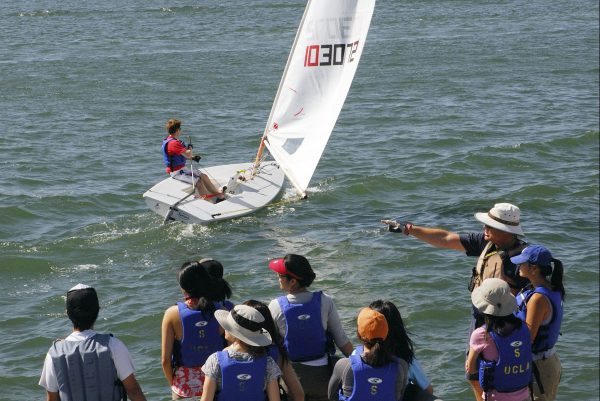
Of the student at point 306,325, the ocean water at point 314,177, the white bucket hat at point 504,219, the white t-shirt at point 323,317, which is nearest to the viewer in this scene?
the student at point 306,325

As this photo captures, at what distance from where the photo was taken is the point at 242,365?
683 centimetres

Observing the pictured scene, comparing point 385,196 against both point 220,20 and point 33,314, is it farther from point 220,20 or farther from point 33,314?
point 220,20

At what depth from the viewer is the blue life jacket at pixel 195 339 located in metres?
7.82

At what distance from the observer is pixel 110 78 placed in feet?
110

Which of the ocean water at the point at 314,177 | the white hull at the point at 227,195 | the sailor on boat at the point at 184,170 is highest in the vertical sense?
the sailor on boat at the point at 184,170

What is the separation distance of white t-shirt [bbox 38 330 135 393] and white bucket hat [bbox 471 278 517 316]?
7.88 ft

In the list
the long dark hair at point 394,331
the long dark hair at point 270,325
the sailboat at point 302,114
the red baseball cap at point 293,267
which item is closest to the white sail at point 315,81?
the sailboat at point 302,114

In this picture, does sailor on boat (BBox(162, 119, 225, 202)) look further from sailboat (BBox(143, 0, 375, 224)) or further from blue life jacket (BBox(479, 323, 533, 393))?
blue life jacket (BBox(479, 323, 533, 393))

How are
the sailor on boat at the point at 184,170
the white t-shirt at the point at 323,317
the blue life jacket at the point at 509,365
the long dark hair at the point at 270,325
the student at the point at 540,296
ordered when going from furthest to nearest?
the sailor on boat at the point at 184,170 < the white t-shirt at the point at 323,317 < the student at the point at 540,296 < the blue life jacket at the point at 509,365 < the long dark hair at the point at 270,325

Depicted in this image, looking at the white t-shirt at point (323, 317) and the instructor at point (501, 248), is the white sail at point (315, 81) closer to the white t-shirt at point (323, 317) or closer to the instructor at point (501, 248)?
the instructor at point (501, 248)

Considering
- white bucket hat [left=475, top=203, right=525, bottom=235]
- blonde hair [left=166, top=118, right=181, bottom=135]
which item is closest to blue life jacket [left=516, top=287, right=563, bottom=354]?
white bucket hat [left=475, top=203, right=525, bottom=235]

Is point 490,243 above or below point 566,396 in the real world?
above

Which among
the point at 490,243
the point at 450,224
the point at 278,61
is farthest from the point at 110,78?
the point at 490,243

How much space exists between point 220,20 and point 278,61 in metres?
10.5
